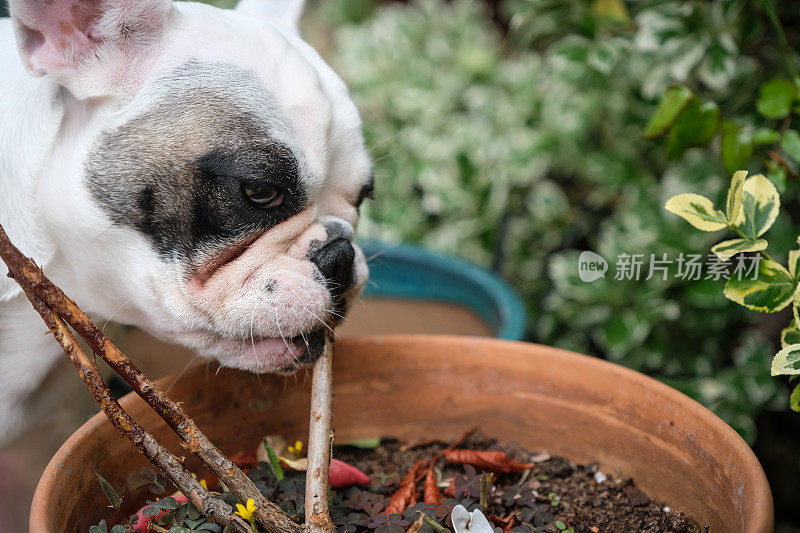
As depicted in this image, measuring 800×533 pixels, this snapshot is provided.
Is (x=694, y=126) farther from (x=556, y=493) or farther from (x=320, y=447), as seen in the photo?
(x=320, y=447)

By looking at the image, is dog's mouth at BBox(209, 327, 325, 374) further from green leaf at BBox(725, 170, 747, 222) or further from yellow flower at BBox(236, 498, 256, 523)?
green leaf at BBox(725, 170, 747, 222)

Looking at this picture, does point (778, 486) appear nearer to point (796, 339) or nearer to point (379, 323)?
point (379, 323)

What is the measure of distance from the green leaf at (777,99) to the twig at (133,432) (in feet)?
3.30

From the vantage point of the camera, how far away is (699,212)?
0.83 metres

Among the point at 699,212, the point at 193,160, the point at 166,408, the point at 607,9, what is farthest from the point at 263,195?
the point at 607,9

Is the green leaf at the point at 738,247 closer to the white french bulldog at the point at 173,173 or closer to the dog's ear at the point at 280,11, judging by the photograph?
the white french bulldog at the point at 173,173

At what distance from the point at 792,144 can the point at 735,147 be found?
3.2 inches

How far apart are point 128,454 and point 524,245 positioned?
159cm

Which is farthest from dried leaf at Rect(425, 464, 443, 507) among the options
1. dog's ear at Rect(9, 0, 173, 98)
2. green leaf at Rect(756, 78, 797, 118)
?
green leaf at Rect(756, 78, 797, 118)

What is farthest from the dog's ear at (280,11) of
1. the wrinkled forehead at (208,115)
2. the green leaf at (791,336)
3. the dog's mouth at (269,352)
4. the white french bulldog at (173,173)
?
the green leaf at (791,336)

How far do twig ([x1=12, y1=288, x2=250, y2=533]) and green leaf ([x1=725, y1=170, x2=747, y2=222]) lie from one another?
2.03 ft

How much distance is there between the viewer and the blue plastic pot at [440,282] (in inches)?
71.5

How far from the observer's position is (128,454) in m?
0.90

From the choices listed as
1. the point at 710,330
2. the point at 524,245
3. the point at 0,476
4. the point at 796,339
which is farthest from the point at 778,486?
the point at 0,476
